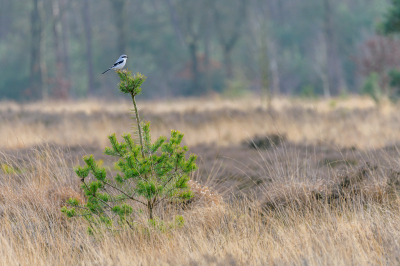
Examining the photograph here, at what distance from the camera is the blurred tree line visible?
3170 centimetres

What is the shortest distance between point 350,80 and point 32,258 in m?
34.3

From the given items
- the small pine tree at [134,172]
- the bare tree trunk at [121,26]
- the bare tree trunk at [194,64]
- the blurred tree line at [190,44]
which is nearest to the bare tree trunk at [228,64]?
the blurred tree line at [190,44]

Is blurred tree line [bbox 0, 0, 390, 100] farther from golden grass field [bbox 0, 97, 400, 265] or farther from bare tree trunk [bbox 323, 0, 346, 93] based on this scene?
golden grass field [bbox 0, 97, 400, 265]

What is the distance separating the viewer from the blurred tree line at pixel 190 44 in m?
31.7

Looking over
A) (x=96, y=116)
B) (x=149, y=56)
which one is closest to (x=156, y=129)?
(x=96, y=116)

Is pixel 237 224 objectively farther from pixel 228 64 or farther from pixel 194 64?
pixel 228 64

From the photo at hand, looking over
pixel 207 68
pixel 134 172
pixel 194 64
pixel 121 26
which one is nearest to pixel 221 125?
pixel 134 172

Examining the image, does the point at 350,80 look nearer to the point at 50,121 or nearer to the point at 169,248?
the point at 50,121

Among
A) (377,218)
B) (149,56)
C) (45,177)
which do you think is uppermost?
(149,56)

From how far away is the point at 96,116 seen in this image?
13117 millimetres

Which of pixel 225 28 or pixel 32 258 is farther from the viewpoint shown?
pixel 225 28

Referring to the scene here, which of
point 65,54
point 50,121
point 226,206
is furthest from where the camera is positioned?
point 65,54

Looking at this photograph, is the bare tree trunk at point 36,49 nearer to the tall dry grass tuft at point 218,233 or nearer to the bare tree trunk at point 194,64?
the bare tree trunk at point 194,64

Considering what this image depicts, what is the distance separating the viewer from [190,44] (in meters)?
31.1
